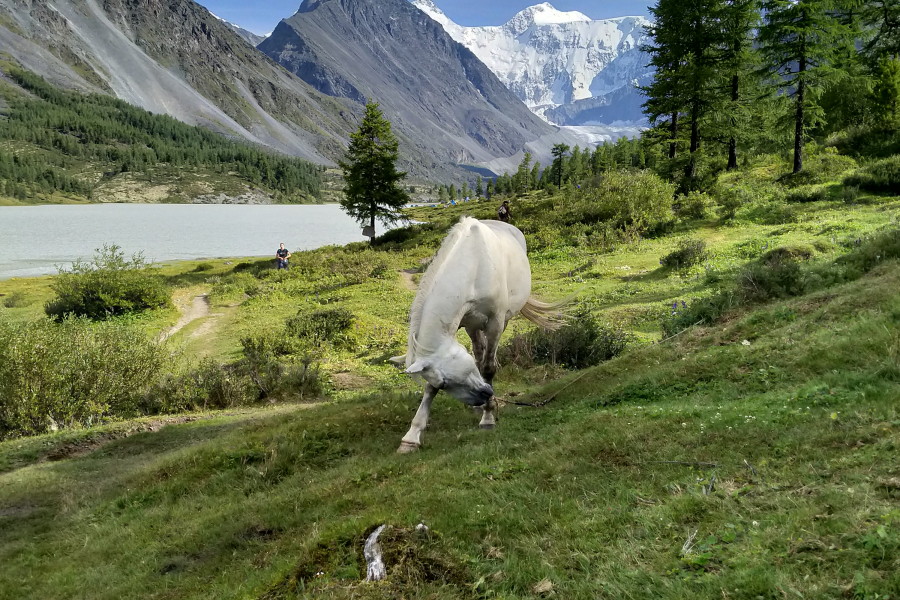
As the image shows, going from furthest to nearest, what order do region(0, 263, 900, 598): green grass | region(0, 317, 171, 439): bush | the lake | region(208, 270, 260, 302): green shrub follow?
the lake → region(208, 270, 260, 302): green shrub → region(0, 317, 171, 439): bush → region(0, 263, 900, 598): green grass

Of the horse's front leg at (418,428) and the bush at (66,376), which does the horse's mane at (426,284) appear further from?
the bush at (66,376)

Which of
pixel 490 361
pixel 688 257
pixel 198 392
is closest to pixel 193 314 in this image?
pixel 198 392

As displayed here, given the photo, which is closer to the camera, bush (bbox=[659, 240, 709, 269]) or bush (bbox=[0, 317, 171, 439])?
bush (bbox=[0, 317, 171, 439])

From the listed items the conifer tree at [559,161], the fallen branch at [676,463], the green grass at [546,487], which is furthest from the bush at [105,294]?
the conifer tree at [559,161]

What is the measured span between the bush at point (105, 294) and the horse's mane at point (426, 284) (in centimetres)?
2205

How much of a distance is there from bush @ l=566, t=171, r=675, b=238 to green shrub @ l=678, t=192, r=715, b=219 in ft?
2.15

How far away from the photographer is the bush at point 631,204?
24578 millimetres

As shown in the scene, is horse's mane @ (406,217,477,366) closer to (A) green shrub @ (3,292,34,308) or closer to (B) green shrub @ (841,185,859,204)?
(B) green shrub @ (841,185,859,204)

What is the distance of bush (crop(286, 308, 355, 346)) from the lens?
1672 centimetres

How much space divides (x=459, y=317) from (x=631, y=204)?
2229cm

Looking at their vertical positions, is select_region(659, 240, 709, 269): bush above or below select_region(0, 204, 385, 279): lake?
below

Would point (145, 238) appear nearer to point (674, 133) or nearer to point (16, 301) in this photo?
point (16, 301)

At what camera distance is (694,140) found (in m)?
28.1

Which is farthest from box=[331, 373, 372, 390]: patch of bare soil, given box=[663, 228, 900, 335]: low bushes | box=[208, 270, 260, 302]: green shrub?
box=[208, 270, 260, 302]: green shrub
